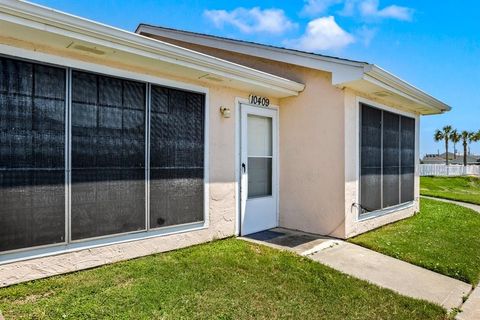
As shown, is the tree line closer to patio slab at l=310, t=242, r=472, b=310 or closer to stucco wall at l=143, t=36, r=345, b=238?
stucco wall at l=143, t=36, r=345, b=238

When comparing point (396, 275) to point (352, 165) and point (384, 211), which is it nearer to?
point (352, 165)

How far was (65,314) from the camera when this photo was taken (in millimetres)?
3109

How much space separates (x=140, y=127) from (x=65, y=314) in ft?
8.24

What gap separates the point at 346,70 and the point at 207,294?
440 cm

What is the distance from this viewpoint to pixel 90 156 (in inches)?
166

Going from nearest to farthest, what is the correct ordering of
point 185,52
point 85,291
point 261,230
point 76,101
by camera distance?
point 85,291 < point 76,101 < point 185,52 < point 261,230

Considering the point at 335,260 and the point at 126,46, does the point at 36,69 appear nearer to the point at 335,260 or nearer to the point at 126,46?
the point at 126,46

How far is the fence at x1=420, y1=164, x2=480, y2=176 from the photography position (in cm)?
3475

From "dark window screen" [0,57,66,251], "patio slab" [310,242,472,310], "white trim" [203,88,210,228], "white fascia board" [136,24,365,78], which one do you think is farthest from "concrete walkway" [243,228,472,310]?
"dark window screen" [0,57,66,251]

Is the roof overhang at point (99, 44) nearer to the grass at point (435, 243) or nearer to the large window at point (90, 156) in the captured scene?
the large window at point (90, 156)

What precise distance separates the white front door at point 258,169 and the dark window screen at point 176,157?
43.2 inches

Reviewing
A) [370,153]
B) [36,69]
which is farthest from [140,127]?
[370,153]

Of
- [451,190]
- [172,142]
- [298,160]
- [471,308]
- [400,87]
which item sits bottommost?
[451,190]

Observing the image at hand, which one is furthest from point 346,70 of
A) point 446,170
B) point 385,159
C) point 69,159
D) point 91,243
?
point 446,170
